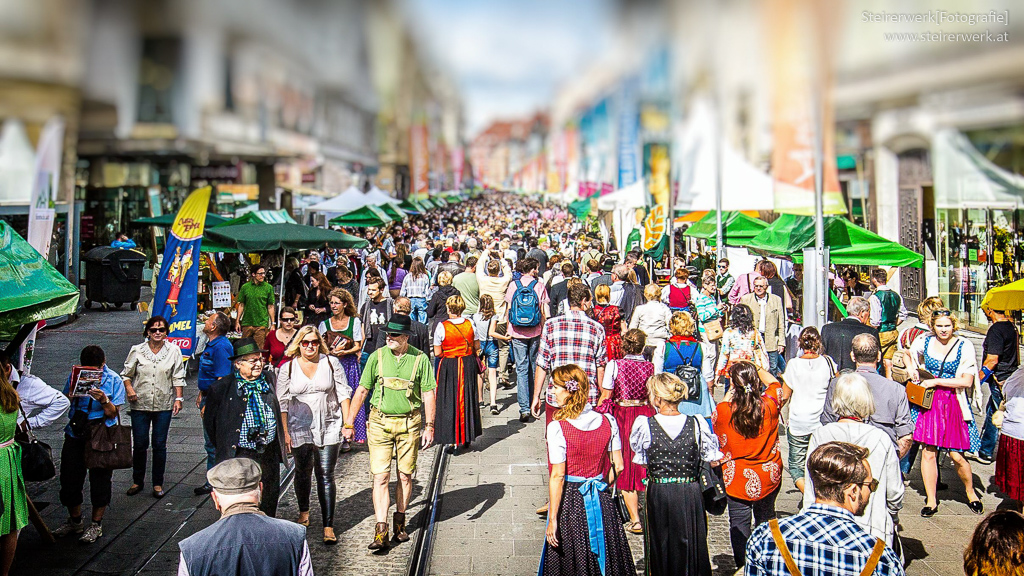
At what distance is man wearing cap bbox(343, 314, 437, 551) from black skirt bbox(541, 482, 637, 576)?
154 centimetres

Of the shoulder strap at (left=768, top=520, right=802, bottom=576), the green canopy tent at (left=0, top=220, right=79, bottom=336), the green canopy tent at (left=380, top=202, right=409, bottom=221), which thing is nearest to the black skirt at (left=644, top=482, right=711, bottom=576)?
the shoulder strap at (left=768, top=520, right=802, bottom=576)

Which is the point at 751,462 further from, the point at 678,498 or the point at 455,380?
the point at 455,380

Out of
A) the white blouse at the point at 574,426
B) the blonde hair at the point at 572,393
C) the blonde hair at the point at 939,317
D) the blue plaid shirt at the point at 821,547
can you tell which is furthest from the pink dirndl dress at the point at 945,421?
the blue plaid shirt at the point at 821,547

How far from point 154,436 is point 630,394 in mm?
3718

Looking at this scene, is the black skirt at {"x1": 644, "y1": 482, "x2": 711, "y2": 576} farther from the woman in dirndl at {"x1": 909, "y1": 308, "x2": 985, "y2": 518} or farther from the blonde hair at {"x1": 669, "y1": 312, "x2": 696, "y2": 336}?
the woman in dirndl at {"x1": 909, "y1": 308, "x2": 985, "y2": 518}

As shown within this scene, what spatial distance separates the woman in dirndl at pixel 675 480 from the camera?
14.2 feet

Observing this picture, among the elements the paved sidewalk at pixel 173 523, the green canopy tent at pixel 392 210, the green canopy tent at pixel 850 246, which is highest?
the green canopy tent at pixel 392 210

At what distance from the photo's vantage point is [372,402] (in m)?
5.48

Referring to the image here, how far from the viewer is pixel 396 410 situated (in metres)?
5.45

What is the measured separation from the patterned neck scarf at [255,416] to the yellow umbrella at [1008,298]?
5874 millimetres

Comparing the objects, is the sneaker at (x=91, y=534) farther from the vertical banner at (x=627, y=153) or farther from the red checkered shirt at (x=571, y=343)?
the vertical banner at (x=627, y=153)

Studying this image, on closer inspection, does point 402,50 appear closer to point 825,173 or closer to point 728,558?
point 825,173

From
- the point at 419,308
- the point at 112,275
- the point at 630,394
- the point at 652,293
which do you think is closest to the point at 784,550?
the point at 630,394

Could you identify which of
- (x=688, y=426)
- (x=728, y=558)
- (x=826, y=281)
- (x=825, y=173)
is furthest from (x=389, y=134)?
(x=826, y=281)
